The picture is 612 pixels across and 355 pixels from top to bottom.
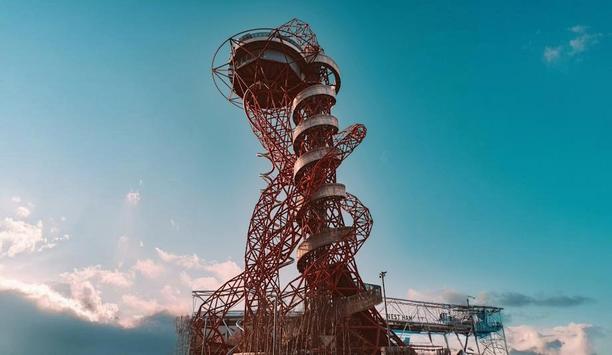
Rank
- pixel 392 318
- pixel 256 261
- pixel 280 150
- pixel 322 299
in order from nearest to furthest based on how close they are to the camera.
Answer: pixel 322 299 → pixel 256 261 → pixel 280 150 → pixel 392 318

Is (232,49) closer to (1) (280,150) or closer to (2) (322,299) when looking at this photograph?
(1) (280,150)

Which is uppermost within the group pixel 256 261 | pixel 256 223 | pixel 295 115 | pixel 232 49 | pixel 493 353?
pixel 232 49

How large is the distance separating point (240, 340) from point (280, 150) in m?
22.4

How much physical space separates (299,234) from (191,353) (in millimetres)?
19260

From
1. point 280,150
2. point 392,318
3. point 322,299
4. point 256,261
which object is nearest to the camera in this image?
point 322,299

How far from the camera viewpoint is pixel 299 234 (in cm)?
5284

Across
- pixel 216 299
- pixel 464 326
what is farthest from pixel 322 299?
pixel 464 326

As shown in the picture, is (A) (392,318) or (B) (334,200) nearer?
(B) (334,200)

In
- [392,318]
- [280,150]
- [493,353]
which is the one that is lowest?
[493,353]

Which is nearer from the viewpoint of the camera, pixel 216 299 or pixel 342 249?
pixel 342 249

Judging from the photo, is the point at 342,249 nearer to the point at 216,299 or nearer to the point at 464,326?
the point at 216,299

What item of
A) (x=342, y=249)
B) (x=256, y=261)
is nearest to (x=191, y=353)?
(x=256, y=261)

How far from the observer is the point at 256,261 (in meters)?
Result: 52.5

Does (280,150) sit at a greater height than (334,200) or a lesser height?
greater
